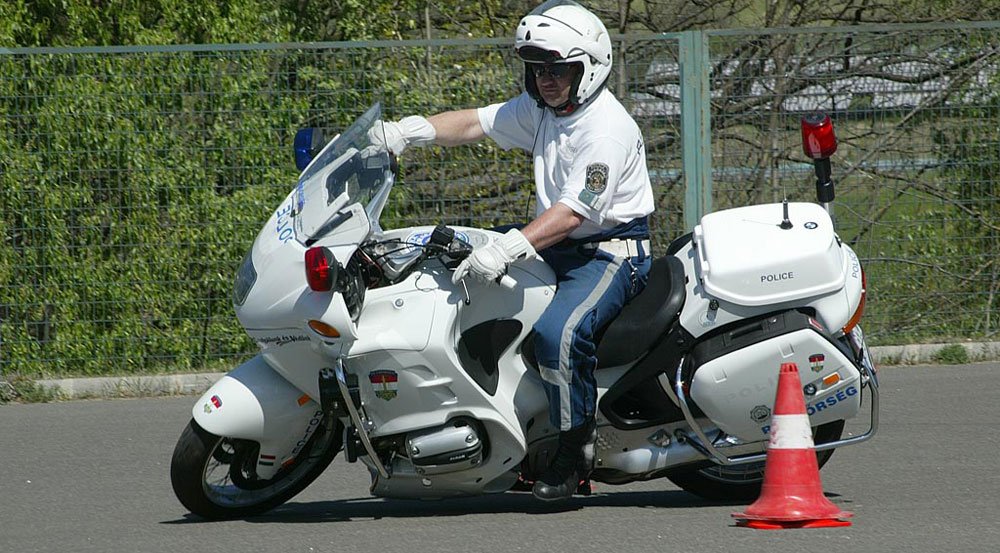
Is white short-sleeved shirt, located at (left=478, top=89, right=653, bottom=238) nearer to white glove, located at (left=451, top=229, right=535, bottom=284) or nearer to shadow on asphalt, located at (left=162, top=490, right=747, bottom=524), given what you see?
white glove, located at (left=451, top=229, right=535, bottom=284)

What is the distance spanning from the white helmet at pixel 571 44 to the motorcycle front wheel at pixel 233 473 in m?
1.63

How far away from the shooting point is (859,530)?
5.23 m

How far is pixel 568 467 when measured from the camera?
18.0ft

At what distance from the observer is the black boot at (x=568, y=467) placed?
5457 mm

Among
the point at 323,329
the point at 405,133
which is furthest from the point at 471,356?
the point at 405,133

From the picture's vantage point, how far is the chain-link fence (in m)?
9.11

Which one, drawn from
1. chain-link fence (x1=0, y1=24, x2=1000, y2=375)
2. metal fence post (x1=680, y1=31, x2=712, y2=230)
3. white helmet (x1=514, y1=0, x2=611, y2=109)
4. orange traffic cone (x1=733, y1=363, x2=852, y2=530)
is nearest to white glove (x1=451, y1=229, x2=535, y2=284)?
white helmet (x1=514, y1=0, x2=611, y2=109)

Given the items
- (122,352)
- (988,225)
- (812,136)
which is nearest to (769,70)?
(988,225)

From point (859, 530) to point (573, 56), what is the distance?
2070 millimetres

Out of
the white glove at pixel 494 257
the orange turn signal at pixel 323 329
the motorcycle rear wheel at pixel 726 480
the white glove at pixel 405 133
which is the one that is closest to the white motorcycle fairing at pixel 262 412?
the orange turn signal at pixel 323 329

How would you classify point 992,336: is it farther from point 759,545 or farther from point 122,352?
point 122,352

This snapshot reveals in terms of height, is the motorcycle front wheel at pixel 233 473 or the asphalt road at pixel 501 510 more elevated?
the motorcycle front wheel at pixel 233 473

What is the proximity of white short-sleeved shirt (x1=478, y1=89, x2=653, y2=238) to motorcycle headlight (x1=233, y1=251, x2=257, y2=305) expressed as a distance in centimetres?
112

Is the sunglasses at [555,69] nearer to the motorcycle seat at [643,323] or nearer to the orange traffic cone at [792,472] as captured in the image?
the motorcycle seat at [643,323]
